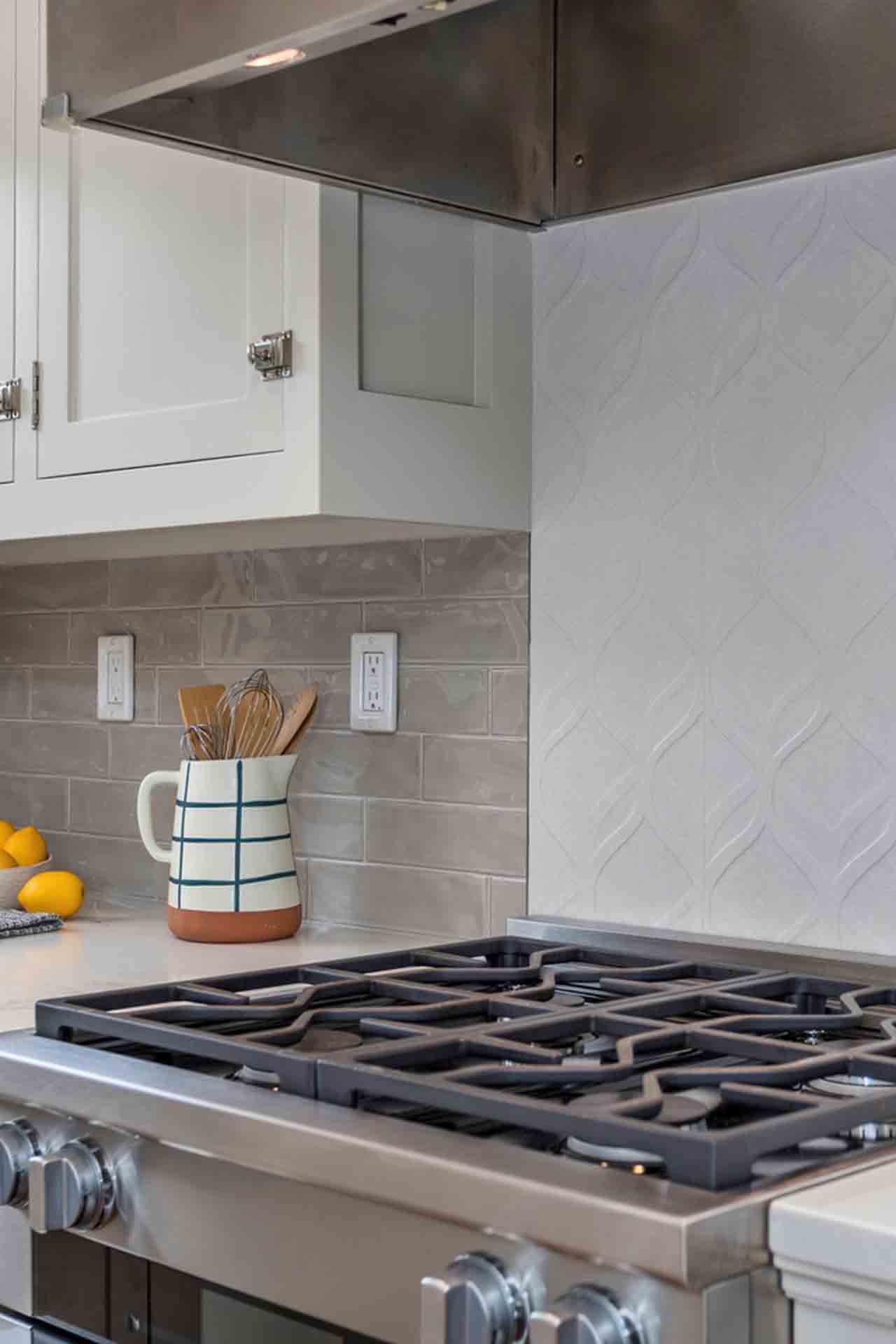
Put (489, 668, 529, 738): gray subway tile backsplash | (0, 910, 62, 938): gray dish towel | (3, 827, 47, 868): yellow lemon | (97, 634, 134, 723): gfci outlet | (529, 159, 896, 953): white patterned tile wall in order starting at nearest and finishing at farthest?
(529, 159, 896, 953): white patterned tile wall < (489, 668, 529, 738): gray subway tile backsplash < (0, 910, 62, 938): gray dish towel < (3, 827, 47, 868): yellow lemon < (97, 634, 134, 723): gfci outlet

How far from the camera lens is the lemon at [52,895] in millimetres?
2125

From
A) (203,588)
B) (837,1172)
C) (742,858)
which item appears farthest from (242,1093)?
(203,588)

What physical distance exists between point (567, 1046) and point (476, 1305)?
0.39 meters

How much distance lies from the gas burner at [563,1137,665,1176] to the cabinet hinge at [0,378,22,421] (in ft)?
4.03

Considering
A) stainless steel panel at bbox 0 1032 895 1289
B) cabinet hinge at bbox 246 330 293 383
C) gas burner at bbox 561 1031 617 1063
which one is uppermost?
cabinet hinge at bbox 246 330 293 383

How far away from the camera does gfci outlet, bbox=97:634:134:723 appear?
2354 mm

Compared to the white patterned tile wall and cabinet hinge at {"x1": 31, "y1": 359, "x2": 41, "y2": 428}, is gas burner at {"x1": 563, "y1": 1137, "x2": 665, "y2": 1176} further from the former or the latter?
cabinet hinge at {"x1": 31, "y1": 359, "x2": 41, "y2": 428}

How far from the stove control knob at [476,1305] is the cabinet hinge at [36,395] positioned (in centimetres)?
124

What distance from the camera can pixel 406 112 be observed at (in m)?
1.62

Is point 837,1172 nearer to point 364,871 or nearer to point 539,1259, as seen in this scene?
point 539,1259

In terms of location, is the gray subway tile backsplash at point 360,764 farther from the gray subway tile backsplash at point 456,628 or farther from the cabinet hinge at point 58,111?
the cabinet hinge at point 58,111

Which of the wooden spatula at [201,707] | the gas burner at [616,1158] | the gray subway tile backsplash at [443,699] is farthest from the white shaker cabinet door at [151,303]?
the gas burner at [616,1158]

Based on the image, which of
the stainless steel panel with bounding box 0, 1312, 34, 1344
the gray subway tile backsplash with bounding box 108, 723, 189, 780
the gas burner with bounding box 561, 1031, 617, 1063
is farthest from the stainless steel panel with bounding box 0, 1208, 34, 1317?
the gray subway tile backsplash with bounding box 108, 723, 189, 780

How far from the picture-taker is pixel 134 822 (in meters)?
2.36
